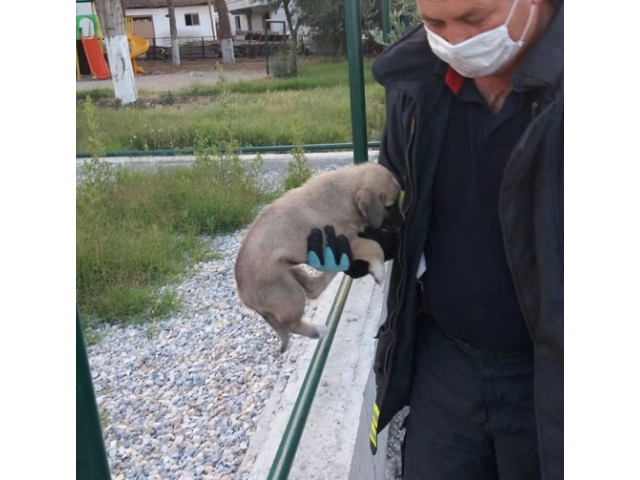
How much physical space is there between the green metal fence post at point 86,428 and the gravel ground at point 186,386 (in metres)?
1.97

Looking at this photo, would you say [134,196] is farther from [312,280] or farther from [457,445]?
[457,445]

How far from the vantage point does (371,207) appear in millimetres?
2367

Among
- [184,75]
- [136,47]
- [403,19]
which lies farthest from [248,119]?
[136,47]

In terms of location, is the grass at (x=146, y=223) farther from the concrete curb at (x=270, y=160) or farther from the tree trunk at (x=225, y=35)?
the tree trunk at (x=225, y=35)

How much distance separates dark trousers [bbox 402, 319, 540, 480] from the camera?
2068 millimetres

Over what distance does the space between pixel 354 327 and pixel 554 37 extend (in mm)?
2672

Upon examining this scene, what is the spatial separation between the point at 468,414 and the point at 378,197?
0.80 metres

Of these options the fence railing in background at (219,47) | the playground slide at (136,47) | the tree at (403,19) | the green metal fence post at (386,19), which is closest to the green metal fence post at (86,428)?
the green metal fence post at (386,19)

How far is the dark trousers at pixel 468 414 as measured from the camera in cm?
207

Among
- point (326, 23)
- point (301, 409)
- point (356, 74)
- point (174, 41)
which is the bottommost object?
point (301, 409)

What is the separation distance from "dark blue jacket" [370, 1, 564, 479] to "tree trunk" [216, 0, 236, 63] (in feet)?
69.3

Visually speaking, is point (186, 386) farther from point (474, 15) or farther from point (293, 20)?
point (293, 20)

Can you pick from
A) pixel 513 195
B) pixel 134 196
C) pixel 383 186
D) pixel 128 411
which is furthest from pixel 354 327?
pixel 134 196

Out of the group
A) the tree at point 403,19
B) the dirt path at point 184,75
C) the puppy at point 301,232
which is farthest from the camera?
the dirt path at point 184,75
